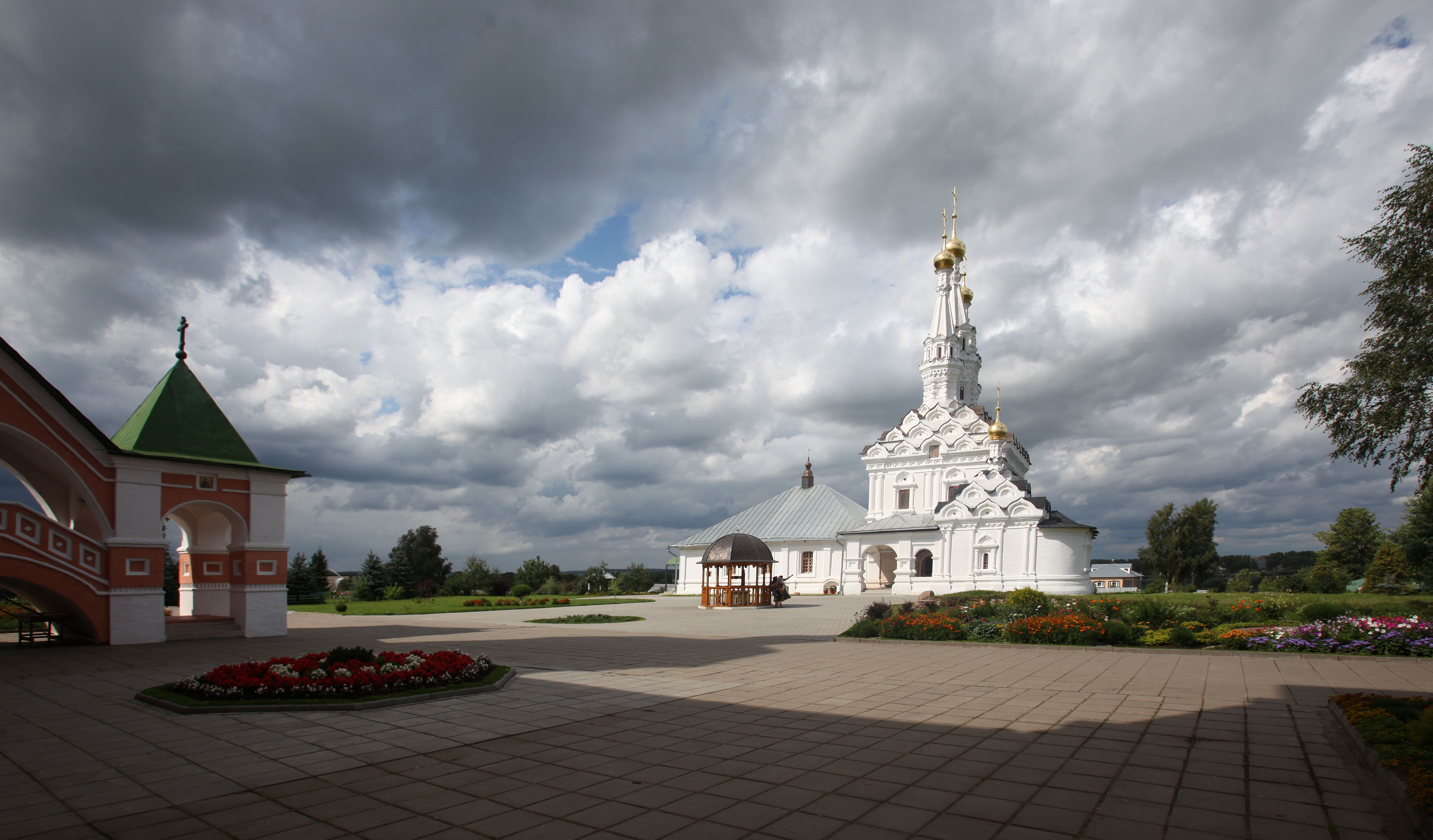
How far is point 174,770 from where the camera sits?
19.6 ft

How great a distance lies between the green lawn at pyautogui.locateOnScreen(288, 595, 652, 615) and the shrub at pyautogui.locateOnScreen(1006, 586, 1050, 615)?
18.3 meters

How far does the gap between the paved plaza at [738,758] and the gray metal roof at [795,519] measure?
36.7 meters

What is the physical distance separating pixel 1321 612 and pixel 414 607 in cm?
2693

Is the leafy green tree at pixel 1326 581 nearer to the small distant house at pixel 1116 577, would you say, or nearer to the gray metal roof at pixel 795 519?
the gray metal roof at pixel 795 519

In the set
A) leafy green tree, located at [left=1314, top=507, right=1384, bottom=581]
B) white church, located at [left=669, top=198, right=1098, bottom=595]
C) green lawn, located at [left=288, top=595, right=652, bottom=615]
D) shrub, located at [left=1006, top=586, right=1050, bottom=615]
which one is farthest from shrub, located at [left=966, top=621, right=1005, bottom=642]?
leafy green tree, located at [left=1314, top=507, right=1384, bottom=581]

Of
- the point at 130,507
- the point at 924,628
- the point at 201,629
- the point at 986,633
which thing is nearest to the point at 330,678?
the point at 130,507

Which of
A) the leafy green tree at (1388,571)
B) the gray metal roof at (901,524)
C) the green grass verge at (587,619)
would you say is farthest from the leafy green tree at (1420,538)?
the green grass verge at (587,619)

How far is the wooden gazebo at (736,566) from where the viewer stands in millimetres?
30875

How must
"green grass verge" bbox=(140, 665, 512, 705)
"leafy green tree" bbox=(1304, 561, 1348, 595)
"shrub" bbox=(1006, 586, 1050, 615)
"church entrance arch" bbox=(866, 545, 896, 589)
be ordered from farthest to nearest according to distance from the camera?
"church entrance arch" bbox=(866, 545, 896, 589), "leafy green tree" bbox=(1304, 561, 1348, 595), "shrub" bbox=(1006, 586, 1050, 615), "green grass verge" bbox=(140, 665, 512, 705)

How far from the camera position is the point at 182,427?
16703 millimetres

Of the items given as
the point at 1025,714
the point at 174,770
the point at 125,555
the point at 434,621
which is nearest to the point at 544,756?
the point at 174,770

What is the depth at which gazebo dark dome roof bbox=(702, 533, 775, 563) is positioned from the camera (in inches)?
1219

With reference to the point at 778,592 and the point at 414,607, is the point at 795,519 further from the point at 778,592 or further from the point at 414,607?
the point at 414,607

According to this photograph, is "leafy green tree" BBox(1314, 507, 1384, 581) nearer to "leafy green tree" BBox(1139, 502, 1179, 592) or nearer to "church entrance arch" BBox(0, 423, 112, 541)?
"leafy green tree" BBox(1139, 502, 1179, 592)
